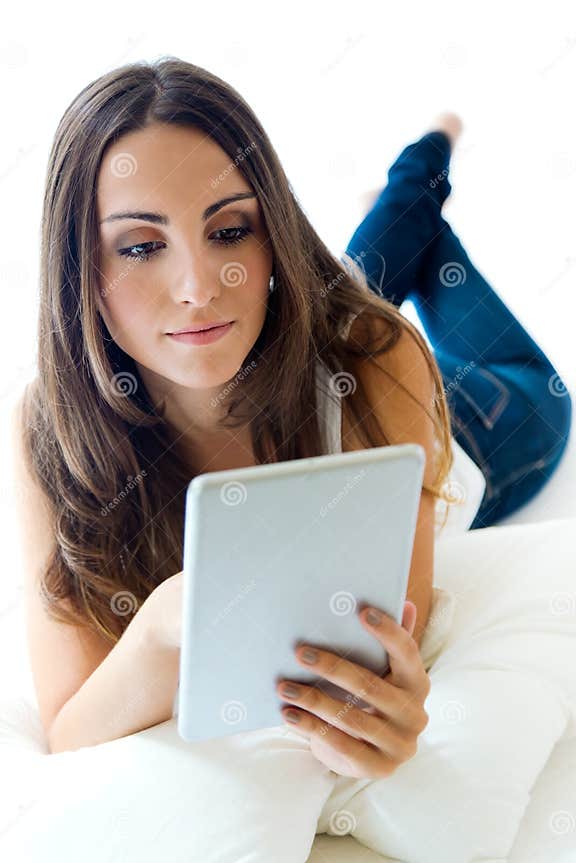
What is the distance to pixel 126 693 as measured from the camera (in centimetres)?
106

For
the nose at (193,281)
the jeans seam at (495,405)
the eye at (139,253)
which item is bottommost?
the jeans seam at (495,405)

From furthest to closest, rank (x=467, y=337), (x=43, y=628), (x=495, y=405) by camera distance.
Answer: (x=467, y=337) < (x=495, y=405) < (x=43, y=628)

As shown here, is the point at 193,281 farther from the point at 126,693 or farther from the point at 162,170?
the point at 126,693

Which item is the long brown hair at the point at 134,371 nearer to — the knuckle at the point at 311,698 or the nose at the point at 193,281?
the nose at the point at 193,281

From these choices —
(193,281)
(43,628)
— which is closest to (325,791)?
(43,628)

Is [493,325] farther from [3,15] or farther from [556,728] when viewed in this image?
[3,15]

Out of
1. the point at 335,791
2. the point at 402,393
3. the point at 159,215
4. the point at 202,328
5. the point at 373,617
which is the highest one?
the point at 159,215

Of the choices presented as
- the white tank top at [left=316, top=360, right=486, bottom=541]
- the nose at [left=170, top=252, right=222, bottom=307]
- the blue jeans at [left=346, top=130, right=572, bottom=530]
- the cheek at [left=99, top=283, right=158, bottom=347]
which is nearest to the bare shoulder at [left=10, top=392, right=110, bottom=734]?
the cheek at [left=99, top=283, right=158, bottom=347]

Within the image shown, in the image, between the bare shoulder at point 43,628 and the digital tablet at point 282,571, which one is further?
the bare shoulder at point 43,628

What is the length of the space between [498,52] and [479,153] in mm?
242

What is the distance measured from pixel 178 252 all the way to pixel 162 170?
0.26 feet

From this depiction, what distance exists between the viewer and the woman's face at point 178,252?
101 cm

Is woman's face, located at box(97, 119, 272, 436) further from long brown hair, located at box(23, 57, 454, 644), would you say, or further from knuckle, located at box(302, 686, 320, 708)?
knuckle, located at box(302, 686, 320, 708)

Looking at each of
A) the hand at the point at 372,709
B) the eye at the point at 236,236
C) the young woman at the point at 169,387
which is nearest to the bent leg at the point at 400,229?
the young woman at the point at 169,387
